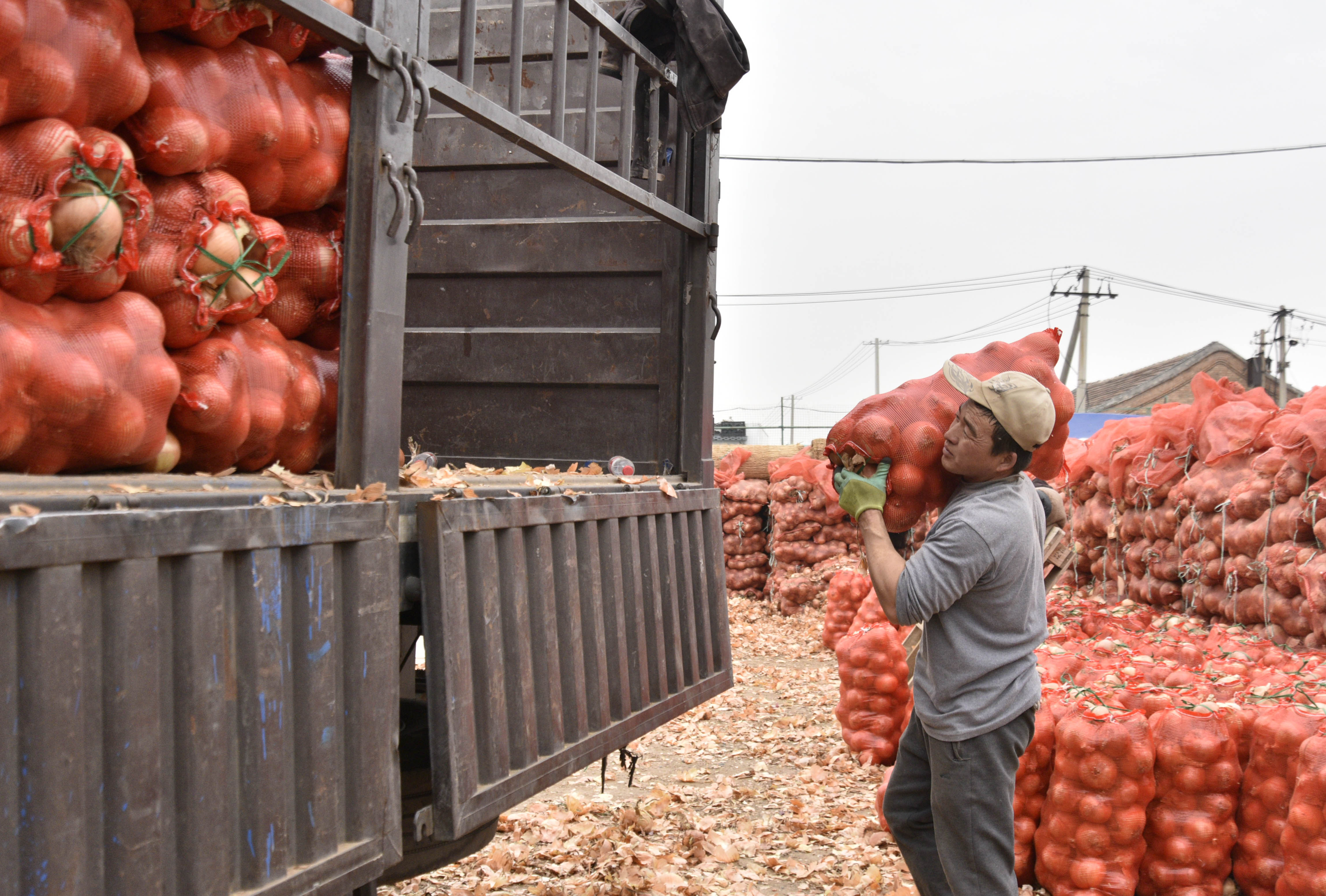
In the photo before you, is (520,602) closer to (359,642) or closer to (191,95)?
(359,642)

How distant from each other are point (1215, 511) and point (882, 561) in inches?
150

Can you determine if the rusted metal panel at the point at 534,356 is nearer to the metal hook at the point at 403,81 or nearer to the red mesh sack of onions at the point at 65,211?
the metal hook at the point at 403,81

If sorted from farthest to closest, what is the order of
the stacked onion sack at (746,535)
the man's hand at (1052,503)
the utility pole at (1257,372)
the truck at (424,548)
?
the utility pole at (1257,372) → the stacked onion sack at (746,535) → the man's hand at (1052,503) → the truck at (424,548)

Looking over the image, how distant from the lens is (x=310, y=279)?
258 centimetres

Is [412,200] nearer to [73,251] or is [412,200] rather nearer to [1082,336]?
[73,251]

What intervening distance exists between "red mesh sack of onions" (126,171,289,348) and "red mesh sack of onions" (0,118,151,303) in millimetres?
116

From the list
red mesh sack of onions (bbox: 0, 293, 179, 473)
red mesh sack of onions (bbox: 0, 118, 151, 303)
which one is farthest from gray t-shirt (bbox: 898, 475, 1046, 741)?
red mesh sack of onions (bbox: 0, 118, 151, 303)

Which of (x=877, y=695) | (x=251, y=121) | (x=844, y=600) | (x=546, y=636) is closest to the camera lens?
(x=251, y=121)

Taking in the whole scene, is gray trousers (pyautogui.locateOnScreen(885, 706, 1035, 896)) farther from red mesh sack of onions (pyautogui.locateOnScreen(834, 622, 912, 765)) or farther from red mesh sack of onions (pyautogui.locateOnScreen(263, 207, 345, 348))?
red mesh sack of onions (pyautogui.locateOnScreen(834, 622, 912, 765))

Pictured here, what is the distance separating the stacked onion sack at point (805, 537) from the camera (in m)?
12.5

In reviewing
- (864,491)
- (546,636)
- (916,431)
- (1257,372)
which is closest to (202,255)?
(546,636)

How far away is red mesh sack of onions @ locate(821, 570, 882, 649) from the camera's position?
362 inches

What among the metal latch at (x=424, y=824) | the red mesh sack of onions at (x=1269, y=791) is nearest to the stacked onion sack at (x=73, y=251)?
the metal latch at (x=424, y=824)

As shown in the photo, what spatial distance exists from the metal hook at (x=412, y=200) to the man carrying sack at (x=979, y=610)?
1.62 metres
